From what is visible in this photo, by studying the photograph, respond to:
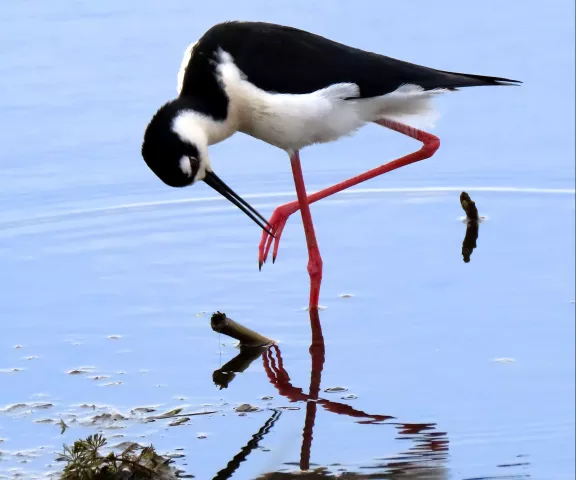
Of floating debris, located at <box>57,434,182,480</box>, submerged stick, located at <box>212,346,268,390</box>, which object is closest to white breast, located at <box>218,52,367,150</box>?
submerged stick, located at <box>212,346,268,390</box>

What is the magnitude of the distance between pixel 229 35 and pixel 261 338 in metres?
1.40

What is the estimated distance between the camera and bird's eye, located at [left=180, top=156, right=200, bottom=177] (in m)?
6.99

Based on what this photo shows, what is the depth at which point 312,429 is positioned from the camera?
6.20 m

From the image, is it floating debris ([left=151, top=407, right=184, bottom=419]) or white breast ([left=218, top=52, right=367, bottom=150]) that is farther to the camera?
white breast ([left=218, top=52, right=367, bottom=150])

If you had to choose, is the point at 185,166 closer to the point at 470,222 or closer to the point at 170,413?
the point at 170,413

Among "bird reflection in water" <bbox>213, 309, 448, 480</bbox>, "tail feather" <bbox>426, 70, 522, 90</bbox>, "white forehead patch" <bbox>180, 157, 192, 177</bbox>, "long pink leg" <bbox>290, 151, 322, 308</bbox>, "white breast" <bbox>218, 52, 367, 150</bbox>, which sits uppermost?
"tail feather" <bbox>426, 70, 522, 90</bbox>

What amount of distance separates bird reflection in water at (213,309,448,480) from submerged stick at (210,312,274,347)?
0.03 metres

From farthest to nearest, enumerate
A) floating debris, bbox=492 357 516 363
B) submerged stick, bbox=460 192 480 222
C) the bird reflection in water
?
submerged stick, bbox=460 192 480 222 < floating debris, bbox=492 357 516 363 < the bird reflection in water

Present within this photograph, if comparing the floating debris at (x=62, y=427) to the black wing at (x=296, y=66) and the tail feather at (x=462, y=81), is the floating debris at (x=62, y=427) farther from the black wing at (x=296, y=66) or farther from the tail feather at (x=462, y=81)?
the tail feather at (x=462, y=81)

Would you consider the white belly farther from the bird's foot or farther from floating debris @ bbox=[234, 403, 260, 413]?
floating debris @ bbox=[234, 403, 260, 413]

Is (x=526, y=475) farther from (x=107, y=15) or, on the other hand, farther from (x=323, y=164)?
(x=107, y=15)

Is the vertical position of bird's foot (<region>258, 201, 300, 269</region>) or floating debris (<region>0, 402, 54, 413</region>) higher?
bird's foot (<region>258, 201, 300, 269</region>)

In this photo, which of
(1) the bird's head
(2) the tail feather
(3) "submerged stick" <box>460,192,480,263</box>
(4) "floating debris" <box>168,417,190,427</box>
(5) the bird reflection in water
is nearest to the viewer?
(5) the bird reflection in water

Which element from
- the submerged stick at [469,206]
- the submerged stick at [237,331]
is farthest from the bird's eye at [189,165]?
the submerged stick at [469,206]
